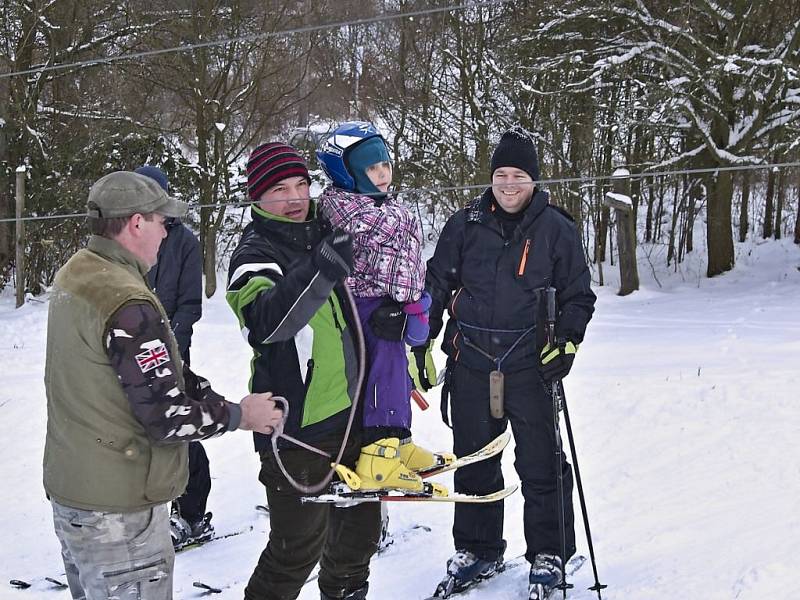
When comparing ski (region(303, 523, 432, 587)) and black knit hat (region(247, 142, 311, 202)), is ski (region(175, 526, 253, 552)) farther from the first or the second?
black knit hat (region(247, 142, 311, 202))

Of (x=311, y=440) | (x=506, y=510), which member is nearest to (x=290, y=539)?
(x=311, y=440)

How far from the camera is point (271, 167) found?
8.23 ft

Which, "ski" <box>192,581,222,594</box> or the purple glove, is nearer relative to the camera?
the purple glove

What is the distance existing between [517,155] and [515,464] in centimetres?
125

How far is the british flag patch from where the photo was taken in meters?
1.91

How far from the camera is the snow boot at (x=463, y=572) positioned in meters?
3.29

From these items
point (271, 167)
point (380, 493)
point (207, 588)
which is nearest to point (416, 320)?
point (380, 493)

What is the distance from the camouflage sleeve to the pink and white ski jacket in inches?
30.4

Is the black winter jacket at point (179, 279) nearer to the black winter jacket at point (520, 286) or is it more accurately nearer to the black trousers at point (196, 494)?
the black trousers at point (196, 494)

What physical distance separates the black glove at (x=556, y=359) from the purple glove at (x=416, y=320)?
0.64 metres

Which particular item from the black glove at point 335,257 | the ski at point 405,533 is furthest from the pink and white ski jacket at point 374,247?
the ski at point 405,533

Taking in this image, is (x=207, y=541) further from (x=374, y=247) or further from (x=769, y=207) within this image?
(x=769, y=207)

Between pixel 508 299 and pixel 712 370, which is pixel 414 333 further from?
pixel 712 370

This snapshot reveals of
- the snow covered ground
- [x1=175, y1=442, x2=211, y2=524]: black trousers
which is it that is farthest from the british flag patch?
[x1=175, y1=442, x2=211, y2=524]: black trousers
